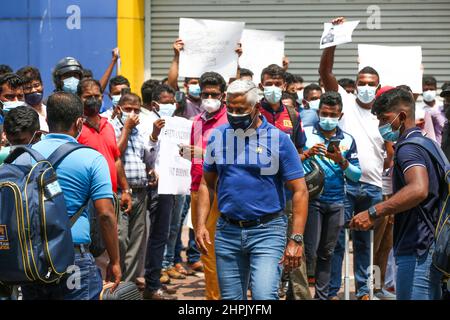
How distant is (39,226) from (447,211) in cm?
238

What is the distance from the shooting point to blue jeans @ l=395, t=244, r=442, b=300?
535 centimetres

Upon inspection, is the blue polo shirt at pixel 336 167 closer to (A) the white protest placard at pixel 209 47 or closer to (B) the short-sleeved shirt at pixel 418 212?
(A) the white protest placard at pixel 209 47

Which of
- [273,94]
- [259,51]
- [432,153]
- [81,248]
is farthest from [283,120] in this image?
[81,248]

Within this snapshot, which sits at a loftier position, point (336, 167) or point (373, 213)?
point (336, 167)

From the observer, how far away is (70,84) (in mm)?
8328

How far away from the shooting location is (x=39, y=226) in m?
4.82

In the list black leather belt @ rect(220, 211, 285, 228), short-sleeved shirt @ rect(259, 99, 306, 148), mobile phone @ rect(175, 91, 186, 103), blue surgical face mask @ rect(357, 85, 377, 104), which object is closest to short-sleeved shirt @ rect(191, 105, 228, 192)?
short-sleeved shirt @ rect(259, 99, 306, 148)

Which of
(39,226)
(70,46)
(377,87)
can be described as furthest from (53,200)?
(70,46)

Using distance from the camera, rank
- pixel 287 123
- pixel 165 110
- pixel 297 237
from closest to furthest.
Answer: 1. pixel 297 237
2. pixel 287 123
3. pixel 165 110

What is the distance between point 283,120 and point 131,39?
831cm

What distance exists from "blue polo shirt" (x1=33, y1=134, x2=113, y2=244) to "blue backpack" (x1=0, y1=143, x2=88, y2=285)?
26cm

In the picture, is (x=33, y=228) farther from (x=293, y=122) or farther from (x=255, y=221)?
(x=293, y=122)

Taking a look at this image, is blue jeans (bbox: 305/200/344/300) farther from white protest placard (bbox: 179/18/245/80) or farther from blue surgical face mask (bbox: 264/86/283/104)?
white protest placard (bbox: 179/18/245/80)
